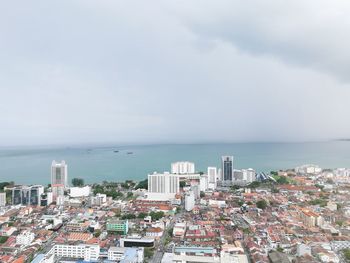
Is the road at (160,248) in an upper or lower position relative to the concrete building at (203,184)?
lower

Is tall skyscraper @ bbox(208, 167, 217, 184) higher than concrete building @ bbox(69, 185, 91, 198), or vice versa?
tall skyscraper @ bbox(208, 167, 217, 184)

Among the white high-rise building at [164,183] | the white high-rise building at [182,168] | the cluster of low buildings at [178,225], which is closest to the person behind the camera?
the cluster of low buildings at [178,225]

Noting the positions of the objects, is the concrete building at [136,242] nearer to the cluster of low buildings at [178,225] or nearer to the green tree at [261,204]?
the cluster of low buildings at [178,225]

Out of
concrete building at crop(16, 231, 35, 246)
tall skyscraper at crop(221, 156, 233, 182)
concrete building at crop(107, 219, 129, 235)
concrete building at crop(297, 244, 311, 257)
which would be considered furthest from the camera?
tall skyscraper at crop(221, 156, 233, 182)

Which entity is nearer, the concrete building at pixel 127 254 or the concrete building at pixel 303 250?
the concrete building at pixel 127 254

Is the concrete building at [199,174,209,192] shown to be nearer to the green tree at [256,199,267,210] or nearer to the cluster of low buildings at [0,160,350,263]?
the cluster of low buildings at [0,160,350,263]

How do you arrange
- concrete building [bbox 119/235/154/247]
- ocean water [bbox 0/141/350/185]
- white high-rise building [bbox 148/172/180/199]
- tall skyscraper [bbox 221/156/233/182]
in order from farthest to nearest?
ocean water [bbox 0/141/350/185], tall skyscraper [bbox 221/156/233/182], white high-rise building [bbox 148/172/180/199], concrete building [bbox 119/235/154/247]

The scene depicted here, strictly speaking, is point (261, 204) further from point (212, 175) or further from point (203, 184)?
point (212, 175)

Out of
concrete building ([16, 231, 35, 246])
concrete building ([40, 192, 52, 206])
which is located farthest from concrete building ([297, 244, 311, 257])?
concrete building ([40, 192, 52, 206])

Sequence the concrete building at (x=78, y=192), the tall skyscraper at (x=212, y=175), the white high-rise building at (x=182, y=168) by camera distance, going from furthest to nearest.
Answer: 1. the white high-rise building at (x=182, y=168)
2. the tall skyscraper at (x=212, y=175)
3. the concrete building at (x=78, y=192)

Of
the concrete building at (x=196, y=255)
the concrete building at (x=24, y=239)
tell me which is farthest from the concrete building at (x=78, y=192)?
the concrete building at (x=196, y=255)

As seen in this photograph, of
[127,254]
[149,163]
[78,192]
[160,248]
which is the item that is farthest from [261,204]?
[149,163]

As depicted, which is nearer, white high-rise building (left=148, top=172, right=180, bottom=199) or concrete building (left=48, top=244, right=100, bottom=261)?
concrete building (left=48, top=244, right=100, bottom=261)

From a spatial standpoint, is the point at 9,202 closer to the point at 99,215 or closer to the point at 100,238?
the point at 99,215
